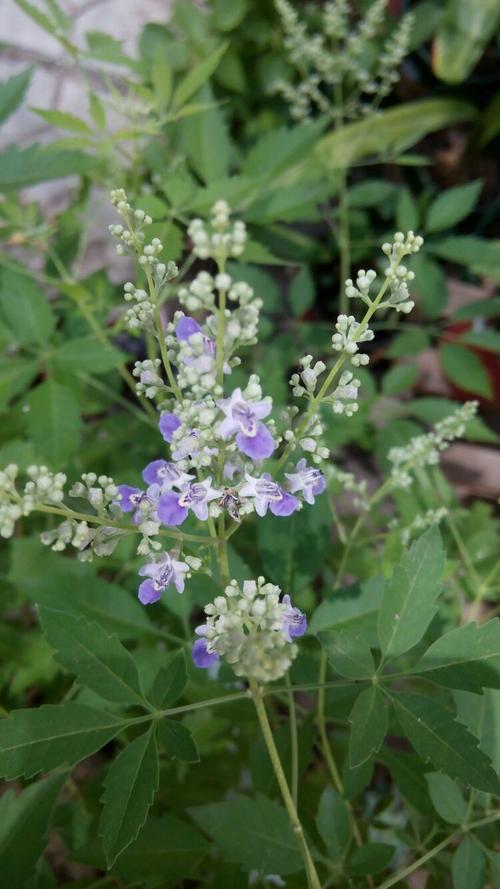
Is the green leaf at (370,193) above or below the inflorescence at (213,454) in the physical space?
below

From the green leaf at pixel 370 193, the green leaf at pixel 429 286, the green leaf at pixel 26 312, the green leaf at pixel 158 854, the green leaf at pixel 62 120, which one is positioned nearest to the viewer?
the green leaf at pixel 158 854

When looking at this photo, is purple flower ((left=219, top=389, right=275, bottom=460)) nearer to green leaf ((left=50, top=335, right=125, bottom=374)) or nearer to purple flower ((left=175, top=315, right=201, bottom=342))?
purple flower ((left=175, top=315, right=201, bottom=342))

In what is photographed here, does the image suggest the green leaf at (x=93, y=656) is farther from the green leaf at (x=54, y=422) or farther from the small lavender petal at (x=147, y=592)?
the green leaf at (x=54, y=422)

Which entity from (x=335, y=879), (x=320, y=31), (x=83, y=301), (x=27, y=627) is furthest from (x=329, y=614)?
(x=320, y=31)

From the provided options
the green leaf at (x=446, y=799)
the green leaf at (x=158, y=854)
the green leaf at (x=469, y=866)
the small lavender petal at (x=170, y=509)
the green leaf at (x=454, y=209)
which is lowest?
the green leaf at (x=158, y=854)

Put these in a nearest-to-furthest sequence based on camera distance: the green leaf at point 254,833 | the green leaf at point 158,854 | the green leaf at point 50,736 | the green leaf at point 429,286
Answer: the green leaf at point 50,736 < the green leaf at point 254,833 < the green leaf at point 158,854 < the green leaf at point 429,286

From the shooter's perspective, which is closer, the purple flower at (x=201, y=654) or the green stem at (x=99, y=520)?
the green stem at (x=99, y=520)

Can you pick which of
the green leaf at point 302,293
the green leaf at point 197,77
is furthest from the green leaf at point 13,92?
the green leaf at point 302,293
